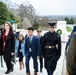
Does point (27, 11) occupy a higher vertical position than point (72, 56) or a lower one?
lower

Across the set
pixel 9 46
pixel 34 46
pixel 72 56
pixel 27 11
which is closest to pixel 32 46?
pixel 34 46

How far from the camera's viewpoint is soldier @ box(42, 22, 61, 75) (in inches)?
234

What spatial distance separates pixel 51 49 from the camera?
6008 millimetres

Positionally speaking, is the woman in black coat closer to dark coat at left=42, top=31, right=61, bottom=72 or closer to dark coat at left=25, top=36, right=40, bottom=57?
dark coat at left=25, top=36, right=40, bottom=57

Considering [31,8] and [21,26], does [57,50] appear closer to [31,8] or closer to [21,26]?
[21,26]

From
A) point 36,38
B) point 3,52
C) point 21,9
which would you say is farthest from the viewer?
point 21,9

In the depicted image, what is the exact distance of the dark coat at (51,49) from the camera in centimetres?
596

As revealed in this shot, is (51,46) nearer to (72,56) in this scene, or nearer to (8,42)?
(8,42)

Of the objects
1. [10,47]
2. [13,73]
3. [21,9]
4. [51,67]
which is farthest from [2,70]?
[21,9]

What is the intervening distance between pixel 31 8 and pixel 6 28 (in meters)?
32.3

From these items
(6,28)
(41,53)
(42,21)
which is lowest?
(42,21)

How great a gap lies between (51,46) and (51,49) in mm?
76

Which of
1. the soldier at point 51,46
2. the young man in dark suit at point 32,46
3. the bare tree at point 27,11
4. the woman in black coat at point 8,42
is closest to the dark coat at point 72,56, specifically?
the soldier at point 51,46

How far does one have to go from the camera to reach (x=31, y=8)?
128ft
